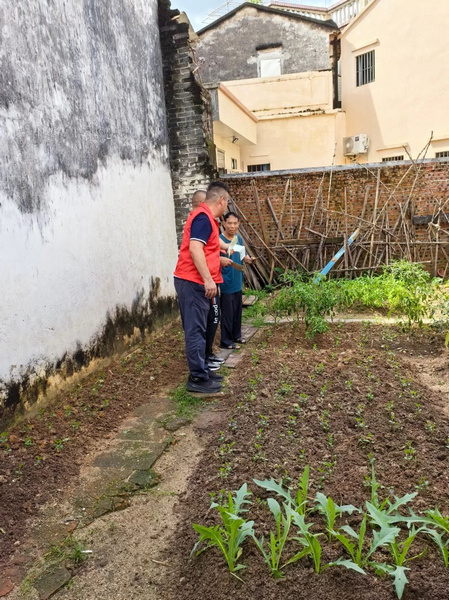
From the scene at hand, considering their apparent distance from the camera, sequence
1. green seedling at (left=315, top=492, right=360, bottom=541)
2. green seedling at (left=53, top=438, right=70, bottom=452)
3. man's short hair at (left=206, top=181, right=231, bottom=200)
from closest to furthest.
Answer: green seedling at (left=315, top=492, right=360, bottom=541) < green seedling at (left=53, top=438, right=70, bottom=452) < man's short hair at (left=206, top=181, right=231, bottom=200)

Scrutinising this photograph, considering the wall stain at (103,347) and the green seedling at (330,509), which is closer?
the green seedling at (330,509)

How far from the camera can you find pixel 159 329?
626 centimetres

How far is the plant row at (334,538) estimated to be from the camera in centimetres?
188

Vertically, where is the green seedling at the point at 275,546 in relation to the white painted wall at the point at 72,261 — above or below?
below

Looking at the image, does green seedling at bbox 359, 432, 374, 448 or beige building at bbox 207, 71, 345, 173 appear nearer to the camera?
green seedling at bbox 359, 432, 374, 448

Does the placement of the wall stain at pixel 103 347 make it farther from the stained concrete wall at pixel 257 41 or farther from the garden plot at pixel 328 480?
the stained concrete wall at pixel 257 41

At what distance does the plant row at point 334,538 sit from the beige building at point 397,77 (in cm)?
1466

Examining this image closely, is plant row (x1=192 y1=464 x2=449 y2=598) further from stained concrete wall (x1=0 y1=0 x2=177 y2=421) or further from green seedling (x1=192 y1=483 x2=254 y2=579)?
A: stained concrete wall (x1=0 y1=0 x2=177 y2=421)

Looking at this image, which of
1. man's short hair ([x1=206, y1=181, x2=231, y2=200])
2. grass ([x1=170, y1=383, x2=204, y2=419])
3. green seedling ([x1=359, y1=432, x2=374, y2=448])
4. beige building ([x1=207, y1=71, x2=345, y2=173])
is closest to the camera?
green seedling ([x1=359, y1=432, x2=374, y2=448])

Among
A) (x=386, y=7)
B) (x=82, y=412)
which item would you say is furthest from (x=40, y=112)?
(x=386, y=7)

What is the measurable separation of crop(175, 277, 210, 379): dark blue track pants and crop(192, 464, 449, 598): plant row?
201 cm

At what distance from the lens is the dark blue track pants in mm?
4141

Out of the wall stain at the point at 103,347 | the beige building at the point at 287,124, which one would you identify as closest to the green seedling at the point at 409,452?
the wall stain at the point at 103,347

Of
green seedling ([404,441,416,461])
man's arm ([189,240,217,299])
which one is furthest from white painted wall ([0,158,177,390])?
green seedling ([404,441,416,461])
